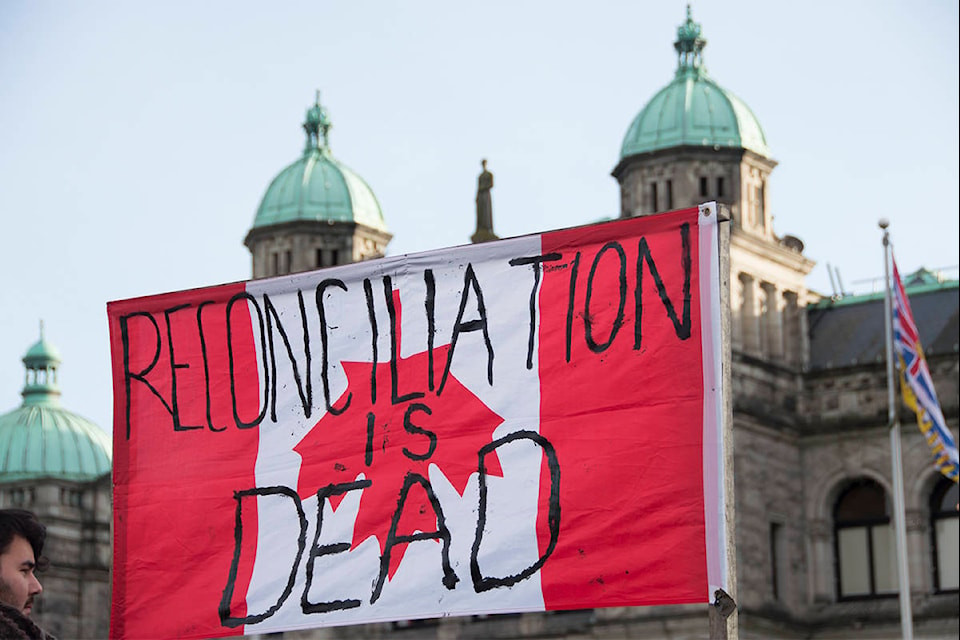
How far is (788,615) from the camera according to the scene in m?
45.6

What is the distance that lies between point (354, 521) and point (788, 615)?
36.3m

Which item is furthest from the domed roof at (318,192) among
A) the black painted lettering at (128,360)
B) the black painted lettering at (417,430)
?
the black painted lettering at (417,430)

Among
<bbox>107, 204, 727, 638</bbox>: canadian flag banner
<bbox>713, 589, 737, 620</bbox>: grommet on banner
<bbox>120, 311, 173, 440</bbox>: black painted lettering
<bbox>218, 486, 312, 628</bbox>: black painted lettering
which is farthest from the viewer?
<bbox>120, 311, 173, 440</bbox>: black painted lettering

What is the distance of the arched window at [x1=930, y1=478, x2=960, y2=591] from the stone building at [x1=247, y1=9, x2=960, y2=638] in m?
0.04

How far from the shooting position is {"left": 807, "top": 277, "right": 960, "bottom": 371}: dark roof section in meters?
46.5

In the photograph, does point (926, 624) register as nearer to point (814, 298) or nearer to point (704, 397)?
point (814, 298)

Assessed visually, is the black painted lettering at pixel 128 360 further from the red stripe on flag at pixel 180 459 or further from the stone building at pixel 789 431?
the stone building at pixel 789 431

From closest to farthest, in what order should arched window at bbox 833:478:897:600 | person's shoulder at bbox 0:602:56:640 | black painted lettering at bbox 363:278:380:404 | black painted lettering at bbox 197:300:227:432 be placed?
person's shoulder at bbox 0:602:56:640 < black painted lettering at bbox 363:278:380:404 < black painted lettering at bbox 197:300:227:432 < arched window at bbox 833:478:897:600

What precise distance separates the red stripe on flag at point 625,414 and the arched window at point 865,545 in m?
36.3

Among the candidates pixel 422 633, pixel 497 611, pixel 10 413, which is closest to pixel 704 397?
pixel 497 611

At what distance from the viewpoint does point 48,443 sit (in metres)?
54.3

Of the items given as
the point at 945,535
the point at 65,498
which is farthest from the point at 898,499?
the point at 65,498

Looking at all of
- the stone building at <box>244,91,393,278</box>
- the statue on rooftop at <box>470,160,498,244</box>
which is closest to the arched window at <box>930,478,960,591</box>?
the statue on rooftop at <box>470,160,498,244</box>

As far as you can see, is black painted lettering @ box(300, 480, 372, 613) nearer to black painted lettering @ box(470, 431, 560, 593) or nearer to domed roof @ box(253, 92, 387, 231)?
black painted lettering @ box(470, 431, 560, 593)
